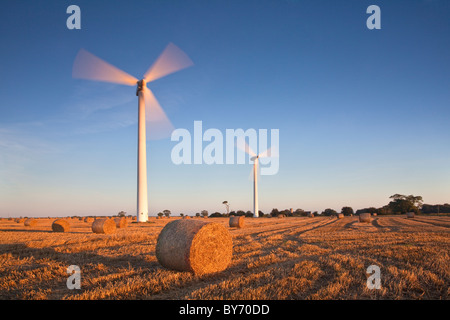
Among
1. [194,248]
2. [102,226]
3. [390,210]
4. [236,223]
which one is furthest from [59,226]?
[390,210]

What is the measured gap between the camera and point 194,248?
8484 millimetres

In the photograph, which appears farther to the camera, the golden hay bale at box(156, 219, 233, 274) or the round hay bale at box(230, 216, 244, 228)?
the round hay bale at box(230, 216, 244, 228)

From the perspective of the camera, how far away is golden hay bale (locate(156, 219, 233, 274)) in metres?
8.41

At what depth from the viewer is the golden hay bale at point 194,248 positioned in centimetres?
841

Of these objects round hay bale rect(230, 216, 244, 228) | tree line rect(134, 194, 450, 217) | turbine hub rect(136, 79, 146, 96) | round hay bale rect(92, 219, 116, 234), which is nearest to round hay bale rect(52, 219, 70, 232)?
Result: round hay bale rect(92, 219, 116, 234)

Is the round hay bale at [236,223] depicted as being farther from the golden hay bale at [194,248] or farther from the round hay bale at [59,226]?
the golden hay bale at [194,248]

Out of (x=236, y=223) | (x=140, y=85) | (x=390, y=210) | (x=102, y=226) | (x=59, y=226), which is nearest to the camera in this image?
(x=102, y=226)

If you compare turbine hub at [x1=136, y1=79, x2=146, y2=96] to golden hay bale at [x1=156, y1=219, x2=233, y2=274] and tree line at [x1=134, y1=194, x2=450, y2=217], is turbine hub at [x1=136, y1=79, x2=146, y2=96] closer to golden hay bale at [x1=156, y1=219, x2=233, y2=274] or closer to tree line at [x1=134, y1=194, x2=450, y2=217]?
golden hay bale at [x1=156, y1=219, x2=233, y2=274]

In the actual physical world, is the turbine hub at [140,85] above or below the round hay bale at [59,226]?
above

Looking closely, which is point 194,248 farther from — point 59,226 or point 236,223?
point 236,223

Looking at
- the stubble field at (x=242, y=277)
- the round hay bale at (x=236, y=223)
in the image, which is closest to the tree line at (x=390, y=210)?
the round hay bale at (x=236, y=223)

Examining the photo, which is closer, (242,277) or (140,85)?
(242,277)
